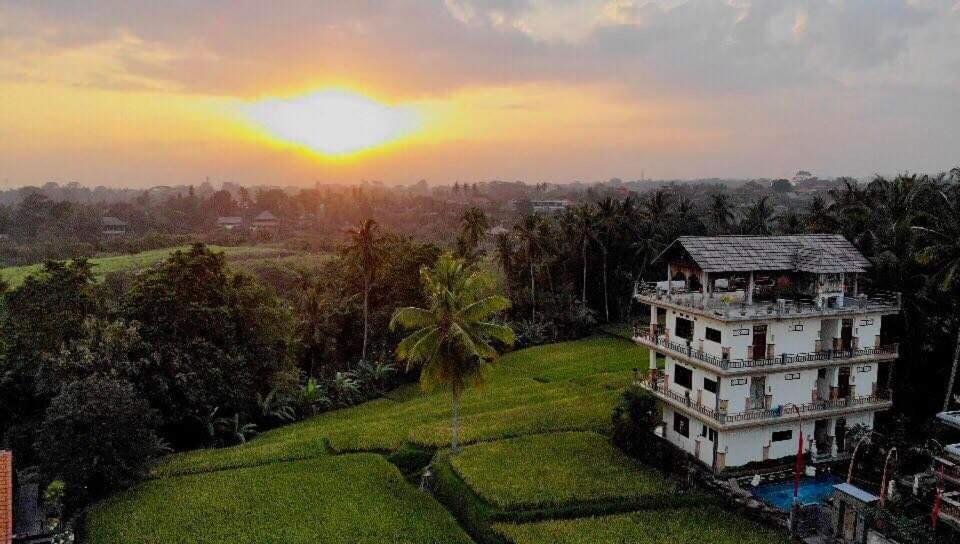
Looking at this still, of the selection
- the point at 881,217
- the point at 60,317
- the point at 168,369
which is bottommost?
the point at 168,369

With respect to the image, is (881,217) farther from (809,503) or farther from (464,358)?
(464,358)

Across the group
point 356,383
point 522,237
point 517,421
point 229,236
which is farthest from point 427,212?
point 517,421

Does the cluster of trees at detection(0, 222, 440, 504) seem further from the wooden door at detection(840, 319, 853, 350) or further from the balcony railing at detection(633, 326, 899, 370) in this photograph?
the wooden door at detection(840, 319, 853, 350)

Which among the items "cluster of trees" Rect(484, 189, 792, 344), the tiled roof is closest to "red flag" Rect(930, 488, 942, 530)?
the tiled roof

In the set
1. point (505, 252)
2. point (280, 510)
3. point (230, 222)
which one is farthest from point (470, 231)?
point (230, 222)

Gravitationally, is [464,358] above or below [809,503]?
above

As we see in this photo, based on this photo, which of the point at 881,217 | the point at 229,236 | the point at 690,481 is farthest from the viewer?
the point at 229,236

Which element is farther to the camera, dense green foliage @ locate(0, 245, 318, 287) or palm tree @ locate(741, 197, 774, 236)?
dense green foliage @ locate(0, 245, 318, 287)
